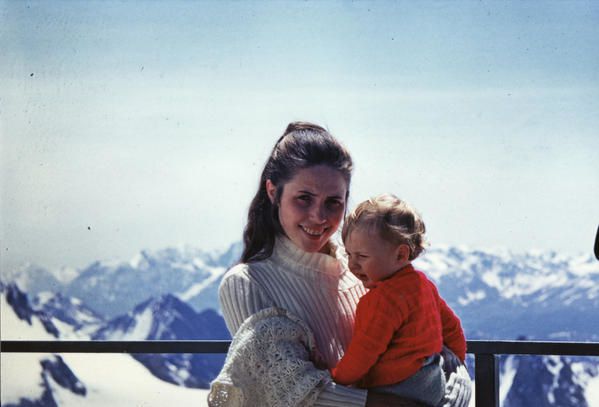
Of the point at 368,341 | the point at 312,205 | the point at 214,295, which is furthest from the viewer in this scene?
the point at 214,295

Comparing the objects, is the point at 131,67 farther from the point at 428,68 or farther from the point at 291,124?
the point at 291,124

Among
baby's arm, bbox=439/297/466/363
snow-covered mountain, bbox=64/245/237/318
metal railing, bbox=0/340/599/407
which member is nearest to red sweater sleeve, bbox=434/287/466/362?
baby's arm, bbox=439/297/466/363

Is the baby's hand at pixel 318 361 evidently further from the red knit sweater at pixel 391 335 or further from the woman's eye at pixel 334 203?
the woman's eye at pixel 334 203

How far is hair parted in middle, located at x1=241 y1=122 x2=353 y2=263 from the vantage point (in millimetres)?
2014

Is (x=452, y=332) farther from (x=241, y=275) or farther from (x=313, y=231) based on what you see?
(x=241, y=275)

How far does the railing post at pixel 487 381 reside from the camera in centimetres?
250

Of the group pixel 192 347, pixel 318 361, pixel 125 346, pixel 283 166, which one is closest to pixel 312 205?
pixel 283 166

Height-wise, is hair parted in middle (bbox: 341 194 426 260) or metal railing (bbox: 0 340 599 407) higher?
hair parted in middle (bbox: 341 194 426 260)

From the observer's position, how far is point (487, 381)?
2510mm

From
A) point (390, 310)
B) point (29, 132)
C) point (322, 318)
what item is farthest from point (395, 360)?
point (29, 132)

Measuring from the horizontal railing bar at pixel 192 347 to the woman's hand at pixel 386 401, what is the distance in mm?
709

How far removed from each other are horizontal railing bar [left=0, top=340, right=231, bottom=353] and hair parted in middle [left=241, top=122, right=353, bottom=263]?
547 mm

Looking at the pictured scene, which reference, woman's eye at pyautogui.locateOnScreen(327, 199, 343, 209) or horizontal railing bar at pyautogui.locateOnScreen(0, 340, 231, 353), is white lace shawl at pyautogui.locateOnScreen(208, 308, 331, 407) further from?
horizontal railing bar at pyautogui.locateOnScreen(0, 340, 231, 353)

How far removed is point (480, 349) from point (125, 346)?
1.07 meters
